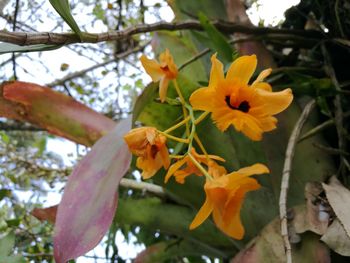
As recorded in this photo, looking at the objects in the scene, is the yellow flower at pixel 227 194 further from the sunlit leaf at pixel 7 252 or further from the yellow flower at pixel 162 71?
the sunlit leaf at pixel 7 252

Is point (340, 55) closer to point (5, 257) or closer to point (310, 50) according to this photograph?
point (310, 50)

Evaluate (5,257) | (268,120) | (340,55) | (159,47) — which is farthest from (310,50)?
(5,257)

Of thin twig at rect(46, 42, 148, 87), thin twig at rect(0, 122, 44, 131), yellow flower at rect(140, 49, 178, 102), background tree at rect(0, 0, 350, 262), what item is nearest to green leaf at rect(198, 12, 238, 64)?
background tree at rect(0, 0, 350, 262)

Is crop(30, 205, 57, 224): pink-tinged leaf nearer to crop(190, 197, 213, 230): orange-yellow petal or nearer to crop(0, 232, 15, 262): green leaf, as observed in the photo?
crop(0, 232, 15, 262): green leaf

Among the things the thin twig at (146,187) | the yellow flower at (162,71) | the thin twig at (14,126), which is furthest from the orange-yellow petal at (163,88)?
the thin twig at (14,126)

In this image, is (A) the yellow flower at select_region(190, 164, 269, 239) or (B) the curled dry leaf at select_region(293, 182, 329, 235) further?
(B) the curled dry leaf at select_region(293, 182, 329, 235)

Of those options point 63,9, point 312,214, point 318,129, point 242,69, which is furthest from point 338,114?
point 63,9
